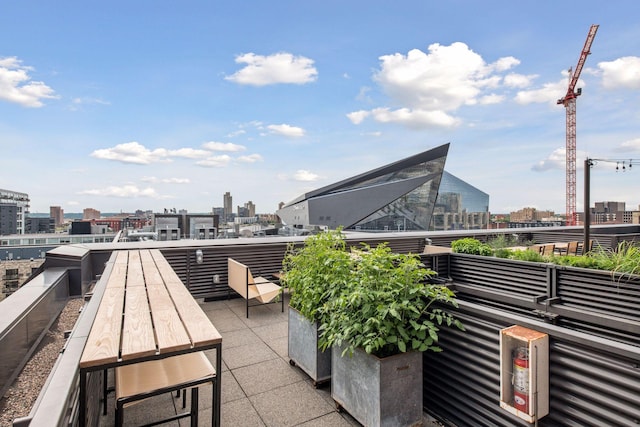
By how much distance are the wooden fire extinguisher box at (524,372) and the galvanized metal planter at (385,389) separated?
1.74 feet

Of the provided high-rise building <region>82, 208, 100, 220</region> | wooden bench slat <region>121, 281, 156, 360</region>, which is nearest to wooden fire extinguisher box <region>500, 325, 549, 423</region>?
wooden bench slat <region>121, 281, 156, 360</region>

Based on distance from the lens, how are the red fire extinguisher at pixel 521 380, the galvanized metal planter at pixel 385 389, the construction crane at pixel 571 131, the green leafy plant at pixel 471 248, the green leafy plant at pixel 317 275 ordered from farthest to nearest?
the construction crane at pixel 571 131, the green leafy plant at pixel 471 248, the green leafy plant at pixel 317 275, the galvanized metal planter at pixel 385 389, the red fire extinguisher at pixel 521 380

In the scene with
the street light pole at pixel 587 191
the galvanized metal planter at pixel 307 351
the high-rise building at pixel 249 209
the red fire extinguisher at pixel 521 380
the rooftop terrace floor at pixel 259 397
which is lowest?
the rooftop terrace floor at pixel 259 397

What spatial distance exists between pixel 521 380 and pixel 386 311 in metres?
0.79

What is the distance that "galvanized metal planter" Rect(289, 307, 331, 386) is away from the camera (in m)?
2.85

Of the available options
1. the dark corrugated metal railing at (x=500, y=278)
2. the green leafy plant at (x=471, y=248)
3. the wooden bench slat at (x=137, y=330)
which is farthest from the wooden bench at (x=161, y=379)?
the green leafy plant at (x=471, y=248)

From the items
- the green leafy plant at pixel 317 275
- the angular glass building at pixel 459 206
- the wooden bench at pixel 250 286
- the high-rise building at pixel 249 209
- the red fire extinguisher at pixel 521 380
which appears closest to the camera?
the red fire extinguisher at pixel 521 380

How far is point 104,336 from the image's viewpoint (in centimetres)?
150

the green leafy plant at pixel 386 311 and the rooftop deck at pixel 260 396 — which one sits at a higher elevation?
the green leafy plant at pixel 386 311

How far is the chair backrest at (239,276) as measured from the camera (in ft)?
16.0

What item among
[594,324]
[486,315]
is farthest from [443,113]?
[486,315]

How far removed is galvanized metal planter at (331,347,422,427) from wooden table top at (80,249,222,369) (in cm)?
109

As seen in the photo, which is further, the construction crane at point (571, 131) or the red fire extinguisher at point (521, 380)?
the construction crane at point (571, 131)

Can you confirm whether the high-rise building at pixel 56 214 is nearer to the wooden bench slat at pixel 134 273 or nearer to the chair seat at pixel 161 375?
the wooden bench slat at pixel 134 273
